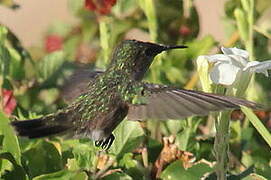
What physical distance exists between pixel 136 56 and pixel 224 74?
0.21 m

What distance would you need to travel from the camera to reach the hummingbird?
153 centimetres

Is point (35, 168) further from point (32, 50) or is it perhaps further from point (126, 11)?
point (32, 50)

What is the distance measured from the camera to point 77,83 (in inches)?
73.9

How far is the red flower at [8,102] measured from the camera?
2051 millimetres

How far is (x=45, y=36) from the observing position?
3.14 m

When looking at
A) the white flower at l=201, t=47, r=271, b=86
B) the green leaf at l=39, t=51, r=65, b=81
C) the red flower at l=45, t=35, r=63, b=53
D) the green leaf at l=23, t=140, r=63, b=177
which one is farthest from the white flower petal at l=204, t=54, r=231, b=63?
the red flower at l=45, t=35, r=63, b=53

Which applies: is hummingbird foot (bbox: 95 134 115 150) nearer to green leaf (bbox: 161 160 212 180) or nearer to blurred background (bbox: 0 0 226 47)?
green leaf (bbox: 161 160 212 180)

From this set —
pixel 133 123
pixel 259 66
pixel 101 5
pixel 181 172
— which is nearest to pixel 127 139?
pixel 133 123

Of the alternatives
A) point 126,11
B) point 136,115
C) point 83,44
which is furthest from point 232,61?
point 83,44

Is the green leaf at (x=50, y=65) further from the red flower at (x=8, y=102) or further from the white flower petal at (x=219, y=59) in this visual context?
the white flower petal at (x=219, y=59)

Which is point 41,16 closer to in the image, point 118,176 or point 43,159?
point 43,159

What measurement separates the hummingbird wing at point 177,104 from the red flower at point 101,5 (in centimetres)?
65

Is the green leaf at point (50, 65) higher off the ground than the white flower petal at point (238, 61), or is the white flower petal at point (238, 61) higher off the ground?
the white flower petal at point (238, 61)

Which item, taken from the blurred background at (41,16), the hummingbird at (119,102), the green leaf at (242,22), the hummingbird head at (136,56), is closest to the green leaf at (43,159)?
the hummingbird at (119,102)
